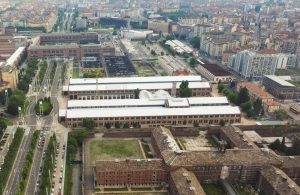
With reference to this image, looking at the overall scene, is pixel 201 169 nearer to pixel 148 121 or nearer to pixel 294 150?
pixel 294 150

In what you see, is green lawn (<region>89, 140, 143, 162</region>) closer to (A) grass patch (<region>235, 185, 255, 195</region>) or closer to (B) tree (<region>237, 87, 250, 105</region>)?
(A) grass patch (<region>235, 185, 255, 195</region>)

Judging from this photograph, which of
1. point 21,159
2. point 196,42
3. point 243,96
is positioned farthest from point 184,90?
point 196,42

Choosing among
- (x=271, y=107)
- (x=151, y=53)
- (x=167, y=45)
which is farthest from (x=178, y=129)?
(x=167, y=45)

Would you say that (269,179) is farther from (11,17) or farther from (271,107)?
(11,17)

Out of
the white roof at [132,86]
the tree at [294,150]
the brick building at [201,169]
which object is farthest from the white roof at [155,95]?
the tree at [294,150]

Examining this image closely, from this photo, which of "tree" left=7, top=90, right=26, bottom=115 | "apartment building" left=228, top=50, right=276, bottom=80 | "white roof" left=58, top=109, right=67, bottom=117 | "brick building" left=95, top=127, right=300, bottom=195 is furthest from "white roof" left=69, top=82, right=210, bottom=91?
"brick building" left=95, top=127, right=300, bottom=195
